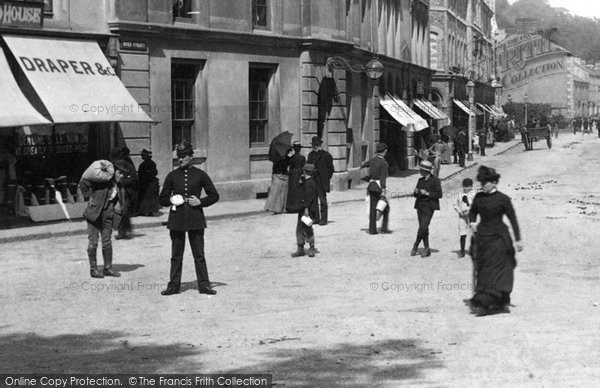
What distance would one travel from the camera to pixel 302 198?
15.1 metres

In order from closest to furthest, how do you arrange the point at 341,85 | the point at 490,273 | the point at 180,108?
1. the point at 490,273
2. the point at 180,108
3. the point at 341,85

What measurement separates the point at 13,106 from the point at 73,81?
1981 millimetres

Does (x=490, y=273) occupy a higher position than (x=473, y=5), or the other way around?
(x=473, y=5)

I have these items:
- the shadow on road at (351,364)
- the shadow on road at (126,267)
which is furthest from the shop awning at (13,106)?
the shadow on road at (351,364)

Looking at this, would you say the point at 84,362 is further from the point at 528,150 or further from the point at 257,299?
the point at 528,150

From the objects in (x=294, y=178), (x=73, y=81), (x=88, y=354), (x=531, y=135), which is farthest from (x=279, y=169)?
(x=531, y=135)

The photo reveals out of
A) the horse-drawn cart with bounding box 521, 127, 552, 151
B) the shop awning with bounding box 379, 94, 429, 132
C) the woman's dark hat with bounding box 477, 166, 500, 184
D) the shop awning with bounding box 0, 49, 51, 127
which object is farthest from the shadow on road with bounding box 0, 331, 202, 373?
the horse-drawn cart with bounding box 521, 127, 552, 151

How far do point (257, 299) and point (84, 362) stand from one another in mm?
3406

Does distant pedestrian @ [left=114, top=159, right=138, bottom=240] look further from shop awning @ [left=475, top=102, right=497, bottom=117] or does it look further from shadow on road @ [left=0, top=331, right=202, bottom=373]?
shop awning @ [left=475, top=102, right=497, bottom=117]

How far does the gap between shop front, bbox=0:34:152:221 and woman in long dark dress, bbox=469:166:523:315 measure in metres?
11.0

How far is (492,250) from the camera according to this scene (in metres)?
10.4

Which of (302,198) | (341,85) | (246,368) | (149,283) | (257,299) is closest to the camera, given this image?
(246,368)

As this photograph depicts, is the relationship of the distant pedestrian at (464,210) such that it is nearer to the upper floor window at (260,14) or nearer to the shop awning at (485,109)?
the upper floor window at (260,14)

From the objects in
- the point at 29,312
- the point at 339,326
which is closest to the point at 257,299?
the point at 339,326
